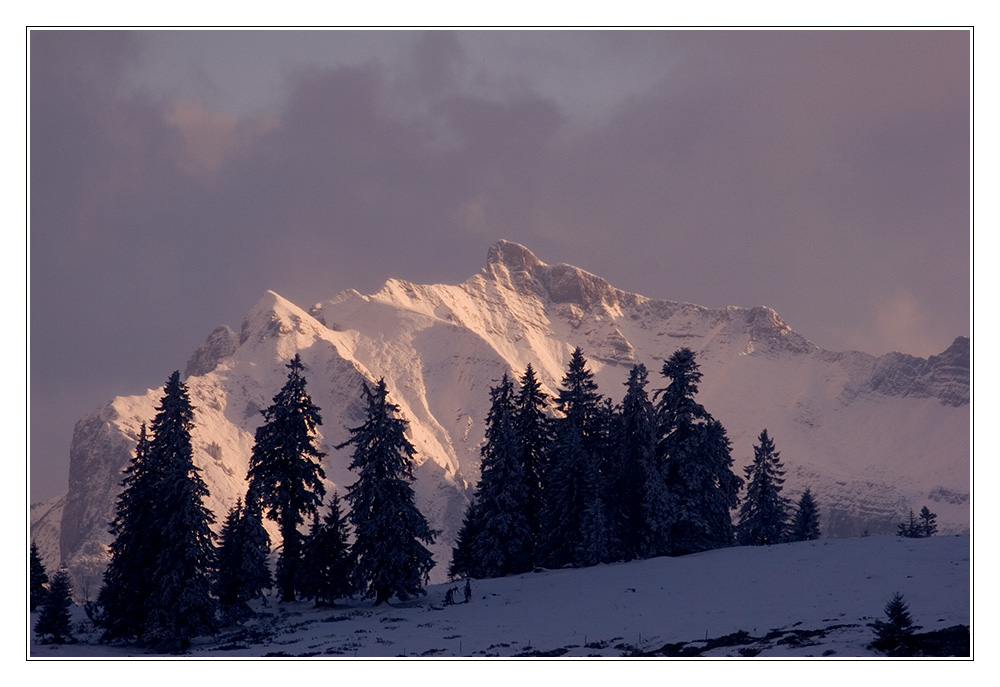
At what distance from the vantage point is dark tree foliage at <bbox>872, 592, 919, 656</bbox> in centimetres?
3625

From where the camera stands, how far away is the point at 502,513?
70.3 metres

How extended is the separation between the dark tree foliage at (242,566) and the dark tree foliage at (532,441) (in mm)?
19876

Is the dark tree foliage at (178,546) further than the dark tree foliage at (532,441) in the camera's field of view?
No

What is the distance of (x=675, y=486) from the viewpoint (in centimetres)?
6725

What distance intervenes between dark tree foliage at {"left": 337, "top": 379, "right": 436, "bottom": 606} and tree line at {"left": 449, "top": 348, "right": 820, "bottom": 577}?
413 inches

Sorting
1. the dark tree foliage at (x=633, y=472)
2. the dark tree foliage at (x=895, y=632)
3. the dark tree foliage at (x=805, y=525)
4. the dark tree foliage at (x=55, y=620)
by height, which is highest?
the dark tree foliage at (x=633, y=472)

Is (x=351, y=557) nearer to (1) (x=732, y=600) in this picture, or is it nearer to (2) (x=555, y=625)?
(2) (x=555, y=625)

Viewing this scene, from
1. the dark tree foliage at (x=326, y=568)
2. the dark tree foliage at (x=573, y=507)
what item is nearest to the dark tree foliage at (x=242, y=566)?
the dark tree foliage at (x=326, y=568)

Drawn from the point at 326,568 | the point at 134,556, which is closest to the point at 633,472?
the point at 326,568

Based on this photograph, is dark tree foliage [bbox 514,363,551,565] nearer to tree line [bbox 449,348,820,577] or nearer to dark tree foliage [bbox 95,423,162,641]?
tree line [bbox 449,348,820,577]

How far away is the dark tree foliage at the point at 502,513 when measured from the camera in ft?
229

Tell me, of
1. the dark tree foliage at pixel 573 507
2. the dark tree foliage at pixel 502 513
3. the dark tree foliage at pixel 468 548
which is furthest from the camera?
the dark tree foliage at pixel 468 548

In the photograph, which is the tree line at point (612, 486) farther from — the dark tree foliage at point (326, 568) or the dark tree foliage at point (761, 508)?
the dark tree foliage at point (761, 508)

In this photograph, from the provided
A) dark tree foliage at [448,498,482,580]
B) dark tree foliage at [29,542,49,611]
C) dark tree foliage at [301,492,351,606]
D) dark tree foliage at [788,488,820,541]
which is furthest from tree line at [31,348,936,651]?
dark tree foliage at [788,488,820,541]
